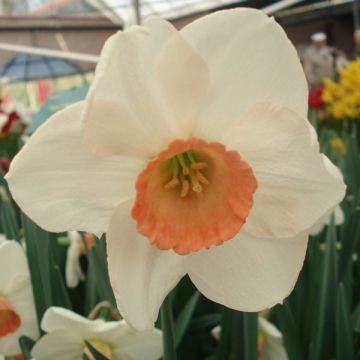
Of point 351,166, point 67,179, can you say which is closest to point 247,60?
point 67,179

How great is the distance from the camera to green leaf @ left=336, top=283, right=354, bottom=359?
691 millimetres

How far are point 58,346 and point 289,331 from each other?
0.31 m

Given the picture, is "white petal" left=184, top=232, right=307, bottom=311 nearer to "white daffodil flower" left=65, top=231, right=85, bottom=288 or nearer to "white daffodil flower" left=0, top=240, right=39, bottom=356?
"white daffodil flower" left=0, top=240, right=39, bottom=356

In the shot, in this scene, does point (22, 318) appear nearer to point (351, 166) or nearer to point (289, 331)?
point (289, 331)

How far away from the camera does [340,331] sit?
700mm

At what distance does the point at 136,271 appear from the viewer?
46 centimetres

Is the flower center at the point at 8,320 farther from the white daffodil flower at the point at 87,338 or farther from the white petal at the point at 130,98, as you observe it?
the white petal at the point at 130,98

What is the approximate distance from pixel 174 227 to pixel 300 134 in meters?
0.12

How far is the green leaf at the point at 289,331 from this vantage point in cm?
74

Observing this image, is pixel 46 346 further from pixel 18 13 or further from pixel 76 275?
pixel 18 13

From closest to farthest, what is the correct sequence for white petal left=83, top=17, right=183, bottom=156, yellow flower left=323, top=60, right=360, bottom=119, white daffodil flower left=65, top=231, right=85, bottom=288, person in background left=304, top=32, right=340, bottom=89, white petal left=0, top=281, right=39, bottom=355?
white petal left=83, top=17, right=183, bottom=156
white petal left=0, top=281, right=39, bottom=355
white daffodil flower left=65, top=231, right=85, bottom=288
yellow flower left=323, top=60, right=360, bottom=119
person in background left=304, top=32, right=340, bottom=89

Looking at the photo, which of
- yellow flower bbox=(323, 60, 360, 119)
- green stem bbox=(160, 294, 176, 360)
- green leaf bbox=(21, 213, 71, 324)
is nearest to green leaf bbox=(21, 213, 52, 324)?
green leaf bbox=(21, 213, 71, 324)

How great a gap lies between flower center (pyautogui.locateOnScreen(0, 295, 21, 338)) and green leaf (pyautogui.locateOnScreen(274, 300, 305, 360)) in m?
0.35

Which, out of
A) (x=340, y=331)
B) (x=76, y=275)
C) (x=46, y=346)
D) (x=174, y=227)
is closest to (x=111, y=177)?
(x=174, y=227)
